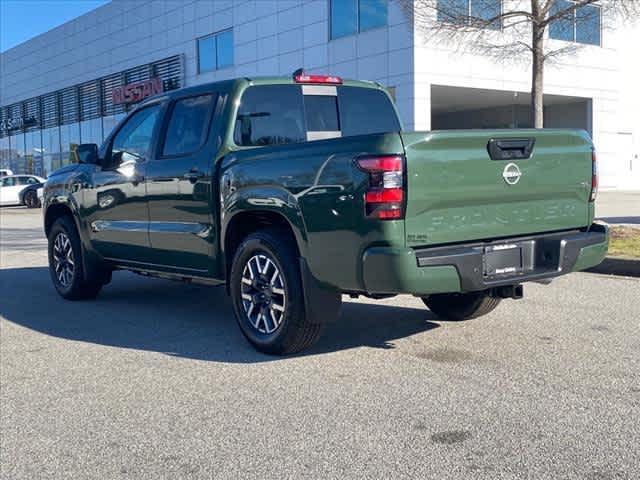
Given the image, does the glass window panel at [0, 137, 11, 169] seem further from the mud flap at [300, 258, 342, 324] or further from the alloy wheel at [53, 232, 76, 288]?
the mud flap at [300, 258, 342, 324]

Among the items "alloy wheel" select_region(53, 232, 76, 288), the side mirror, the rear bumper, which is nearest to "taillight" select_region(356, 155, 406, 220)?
the rear bumper

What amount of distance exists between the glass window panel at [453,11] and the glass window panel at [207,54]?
25472 mm

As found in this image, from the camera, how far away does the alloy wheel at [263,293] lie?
17.3 ft

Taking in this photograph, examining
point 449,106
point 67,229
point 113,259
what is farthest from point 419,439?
Answer: point 449,106

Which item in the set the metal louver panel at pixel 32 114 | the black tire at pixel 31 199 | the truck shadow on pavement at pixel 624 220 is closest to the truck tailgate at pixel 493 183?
the truck shadow on pavement at pixel 624 220

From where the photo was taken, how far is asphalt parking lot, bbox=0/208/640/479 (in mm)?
3535

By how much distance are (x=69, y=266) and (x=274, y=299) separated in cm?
362

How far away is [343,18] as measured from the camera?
1178 inches

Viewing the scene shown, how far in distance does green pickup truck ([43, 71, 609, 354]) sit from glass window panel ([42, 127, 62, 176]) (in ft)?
157

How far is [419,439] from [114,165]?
4513 millimetres

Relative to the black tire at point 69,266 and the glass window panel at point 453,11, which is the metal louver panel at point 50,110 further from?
the black tire at point 69,266

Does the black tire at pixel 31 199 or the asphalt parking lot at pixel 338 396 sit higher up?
the black tire at pixel 31 199

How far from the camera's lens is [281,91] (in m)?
6.22

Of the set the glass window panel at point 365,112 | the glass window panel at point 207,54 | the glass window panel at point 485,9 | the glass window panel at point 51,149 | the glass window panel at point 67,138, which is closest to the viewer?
the glass window panel at point 365,112
